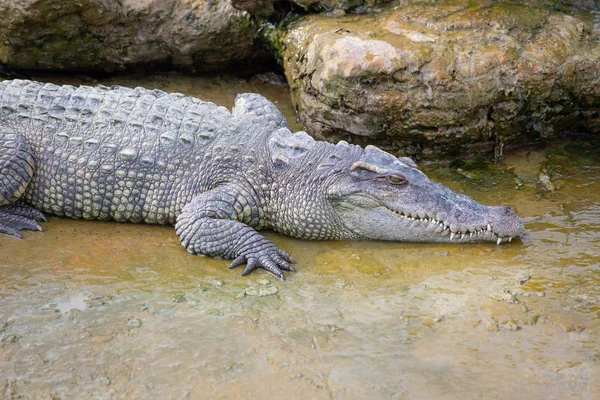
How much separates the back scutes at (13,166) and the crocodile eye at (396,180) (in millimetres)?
2766

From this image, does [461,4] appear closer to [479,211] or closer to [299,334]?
[479,211]

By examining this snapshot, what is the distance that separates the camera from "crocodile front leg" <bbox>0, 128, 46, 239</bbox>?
196 inches

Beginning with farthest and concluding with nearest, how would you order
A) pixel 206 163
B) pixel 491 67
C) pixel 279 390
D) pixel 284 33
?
pixel 284 33, pixel 491 67, pixel 206 163, pixel 279 390

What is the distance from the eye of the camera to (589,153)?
5.92 metres

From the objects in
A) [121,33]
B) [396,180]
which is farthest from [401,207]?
[121,33]

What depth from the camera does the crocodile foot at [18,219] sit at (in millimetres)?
4938

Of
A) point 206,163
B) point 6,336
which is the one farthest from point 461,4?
point 6,336

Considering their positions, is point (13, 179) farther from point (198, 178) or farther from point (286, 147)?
point (286, 147)

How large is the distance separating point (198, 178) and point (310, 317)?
5.61ft

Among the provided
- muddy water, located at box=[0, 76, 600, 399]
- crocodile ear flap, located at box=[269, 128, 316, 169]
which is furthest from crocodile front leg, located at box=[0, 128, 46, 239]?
crocodile ear flap, located at box=[269, 128, 316, 169]

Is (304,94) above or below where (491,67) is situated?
below

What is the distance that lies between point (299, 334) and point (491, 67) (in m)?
3.05

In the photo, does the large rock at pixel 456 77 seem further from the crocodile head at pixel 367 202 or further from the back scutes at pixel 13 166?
the back scutes at pixel 13 166

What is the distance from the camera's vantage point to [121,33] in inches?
272
